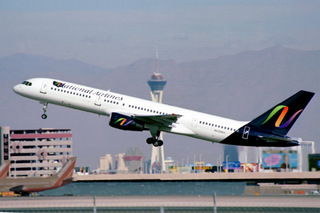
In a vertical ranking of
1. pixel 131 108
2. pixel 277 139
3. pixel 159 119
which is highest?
pixel 131 108

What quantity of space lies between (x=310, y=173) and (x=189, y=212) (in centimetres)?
9921

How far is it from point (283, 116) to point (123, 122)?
65.4ft

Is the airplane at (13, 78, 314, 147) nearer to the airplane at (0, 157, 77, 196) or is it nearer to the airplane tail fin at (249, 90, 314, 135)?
the airplane tail fin at (249, 90, 314, 135)

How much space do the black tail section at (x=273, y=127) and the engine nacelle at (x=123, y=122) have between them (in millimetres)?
11010

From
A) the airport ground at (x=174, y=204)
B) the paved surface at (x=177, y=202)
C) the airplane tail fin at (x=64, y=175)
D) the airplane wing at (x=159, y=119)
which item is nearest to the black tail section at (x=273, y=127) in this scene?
the airplane wing at (x=159, y=119)

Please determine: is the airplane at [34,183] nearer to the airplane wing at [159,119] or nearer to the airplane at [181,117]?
the airplane at [181,117]

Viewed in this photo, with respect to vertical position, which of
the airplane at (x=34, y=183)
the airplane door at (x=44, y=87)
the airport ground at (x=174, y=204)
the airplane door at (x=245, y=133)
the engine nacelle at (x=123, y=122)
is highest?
the airplane door at (x=44, y=87)

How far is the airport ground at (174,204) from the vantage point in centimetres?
4812

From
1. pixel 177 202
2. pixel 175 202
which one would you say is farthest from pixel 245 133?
pixel 175 202

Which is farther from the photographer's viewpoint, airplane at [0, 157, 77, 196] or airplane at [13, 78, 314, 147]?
airplane at [0, 157, 77, 196]

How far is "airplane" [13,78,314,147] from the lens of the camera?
254 ft

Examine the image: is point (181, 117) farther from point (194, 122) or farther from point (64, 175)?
point (64, 175)

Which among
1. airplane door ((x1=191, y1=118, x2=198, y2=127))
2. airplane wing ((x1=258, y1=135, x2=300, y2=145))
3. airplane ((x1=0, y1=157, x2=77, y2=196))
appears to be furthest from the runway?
airplane ((x1=0, y1=157, x2=77, y2=196))

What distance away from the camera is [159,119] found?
78562 millimetres
